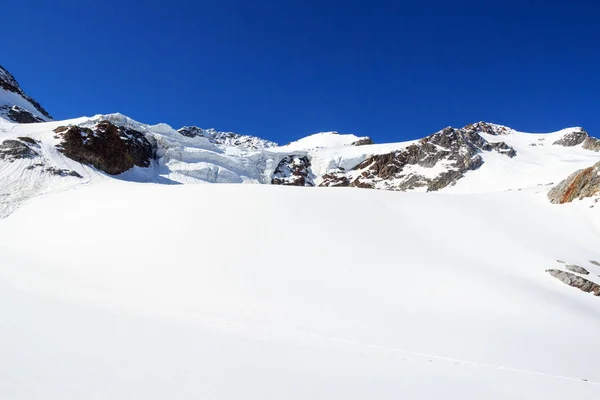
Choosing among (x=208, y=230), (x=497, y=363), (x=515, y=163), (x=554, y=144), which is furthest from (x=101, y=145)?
(x=554, y=144)

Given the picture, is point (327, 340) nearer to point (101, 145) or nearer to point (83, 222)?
point (83, 222)

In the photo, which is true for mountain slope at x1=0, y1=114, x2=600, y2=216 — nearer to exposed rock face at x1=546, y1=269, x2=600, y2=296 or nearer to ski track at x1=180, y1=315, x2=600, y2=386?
ski track at x1=180, y1=315, x2=600, y2=386

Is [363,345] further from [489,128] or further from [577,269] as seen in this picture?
[489,128]

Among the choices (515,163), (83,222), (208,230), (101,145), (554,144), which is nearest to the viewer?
(208,230)

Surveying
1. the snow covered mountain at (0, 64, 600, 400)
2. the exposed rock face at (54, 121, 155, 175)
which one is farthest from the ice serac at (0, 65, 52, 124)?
the snow covered mountain at (0, 64, 600, 400)

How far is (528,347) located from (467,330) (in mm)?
1343

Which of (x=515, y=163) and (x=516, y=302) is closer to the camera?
(x=516, y=302)

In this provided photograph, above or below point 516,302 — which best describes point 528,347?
below

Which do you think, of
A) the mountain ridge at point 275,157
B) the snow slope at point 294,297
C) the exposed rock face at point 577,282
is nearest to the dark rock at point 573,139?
the mountain ridge at point 275,157

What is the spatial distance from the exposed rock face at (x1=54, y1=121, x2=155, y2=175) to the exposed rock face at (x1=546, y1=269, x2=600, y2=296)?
4537 cm

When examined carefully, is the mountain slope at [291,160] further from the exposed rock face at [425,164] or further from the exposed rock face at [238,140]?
the exposed rock face at [238,140]

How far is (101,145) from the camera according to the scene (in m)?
49.9

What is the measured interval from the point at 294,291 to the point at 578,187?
900 inches

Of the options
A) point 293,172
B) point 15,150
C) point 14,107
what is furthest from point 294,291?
point 293,172
